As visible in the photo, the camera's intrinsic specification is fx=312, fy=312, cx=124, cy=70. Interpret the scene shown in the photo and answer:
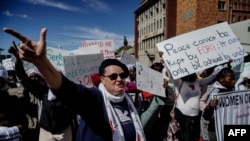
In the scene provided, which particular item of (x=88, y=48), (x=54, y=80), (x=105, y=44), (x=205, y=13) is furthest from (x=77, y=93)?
(x=205, y=13)

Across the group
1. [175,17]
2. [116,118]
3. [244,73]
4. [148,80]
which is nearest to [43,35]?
[116,118]

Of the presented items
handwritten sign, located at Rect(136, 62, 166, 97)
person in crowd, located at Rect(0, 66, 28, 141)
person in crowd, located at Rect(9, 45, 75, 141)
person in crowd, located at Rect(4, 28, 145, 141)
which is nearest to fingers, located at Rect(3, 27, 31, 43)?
person in crowd, located at Rect(4, 28, 145, 141)

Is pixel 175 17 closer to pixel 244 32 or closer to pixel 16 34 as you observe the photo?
pixel 244 32

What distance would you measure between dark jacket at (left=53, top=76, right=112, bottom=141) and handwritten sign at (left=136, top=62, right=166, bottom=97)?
1789mm

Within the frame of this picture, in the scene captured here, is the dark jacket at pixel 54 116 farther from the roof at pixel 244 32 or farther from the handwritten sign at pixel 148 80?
the roof at pixel 244 32

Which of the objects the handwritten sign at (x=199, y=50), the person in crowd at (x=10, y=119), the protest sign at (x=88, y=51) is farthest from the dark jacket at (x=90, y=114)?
the protest sign at (x=88, y=51)

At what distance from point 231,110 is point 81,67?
2325 millimetres

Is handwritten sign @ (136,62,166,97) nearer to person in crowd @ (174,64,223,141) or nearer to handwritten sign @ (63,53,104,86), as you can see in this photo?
person in crowd @ (174,64,223,141)

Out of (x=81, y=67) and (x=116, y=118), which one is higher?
(x=81, y=67)

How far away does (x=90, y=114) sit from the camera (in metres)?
2.14

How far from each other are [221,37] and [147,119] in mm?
2943

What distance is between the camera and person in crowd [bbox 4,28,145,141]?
1.71 meters

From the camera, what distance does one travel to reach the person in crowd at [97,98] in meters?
1.71

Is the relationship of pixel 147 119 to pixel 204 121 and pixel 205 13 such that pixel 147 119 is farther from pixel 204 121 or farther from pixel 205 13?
pixel 205 13
